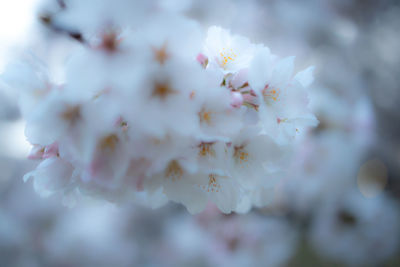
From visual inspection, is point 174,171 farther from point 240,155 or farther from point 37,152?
point 37,152

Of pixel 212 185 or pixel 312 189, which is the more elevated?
pixel 312 189

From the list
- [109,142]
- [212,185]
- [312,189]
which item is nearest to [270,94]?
[212,185]

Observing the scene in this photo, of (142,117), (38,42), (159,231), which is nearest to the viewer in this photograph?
(142,117)

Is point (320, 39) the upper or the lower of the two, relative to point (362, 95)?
upper

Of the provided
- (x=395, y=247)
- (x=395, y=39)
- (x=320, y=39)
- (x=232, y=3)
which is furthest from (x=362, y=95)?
(x=232, y=3)

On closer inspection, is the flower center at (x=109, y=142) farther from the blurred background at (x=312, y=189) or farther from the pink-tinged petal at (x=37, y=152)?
the blurred background at (x=312, y=189)

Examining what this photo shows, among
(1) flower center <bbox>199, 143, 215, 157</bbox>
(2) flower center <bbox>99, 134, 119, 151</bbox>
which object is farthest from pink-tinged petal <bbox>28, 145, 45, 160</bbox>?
(1) flower center <bbox>199, 143, 215, 157</bbox>

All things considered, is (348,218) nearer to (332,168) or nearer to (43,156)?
(332,168)

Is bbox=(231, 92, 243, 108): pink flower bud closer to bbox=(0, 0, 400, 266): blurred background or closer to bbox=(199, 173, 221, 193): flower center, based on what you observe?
bbox=(199, 173, 221, 193): flower center
